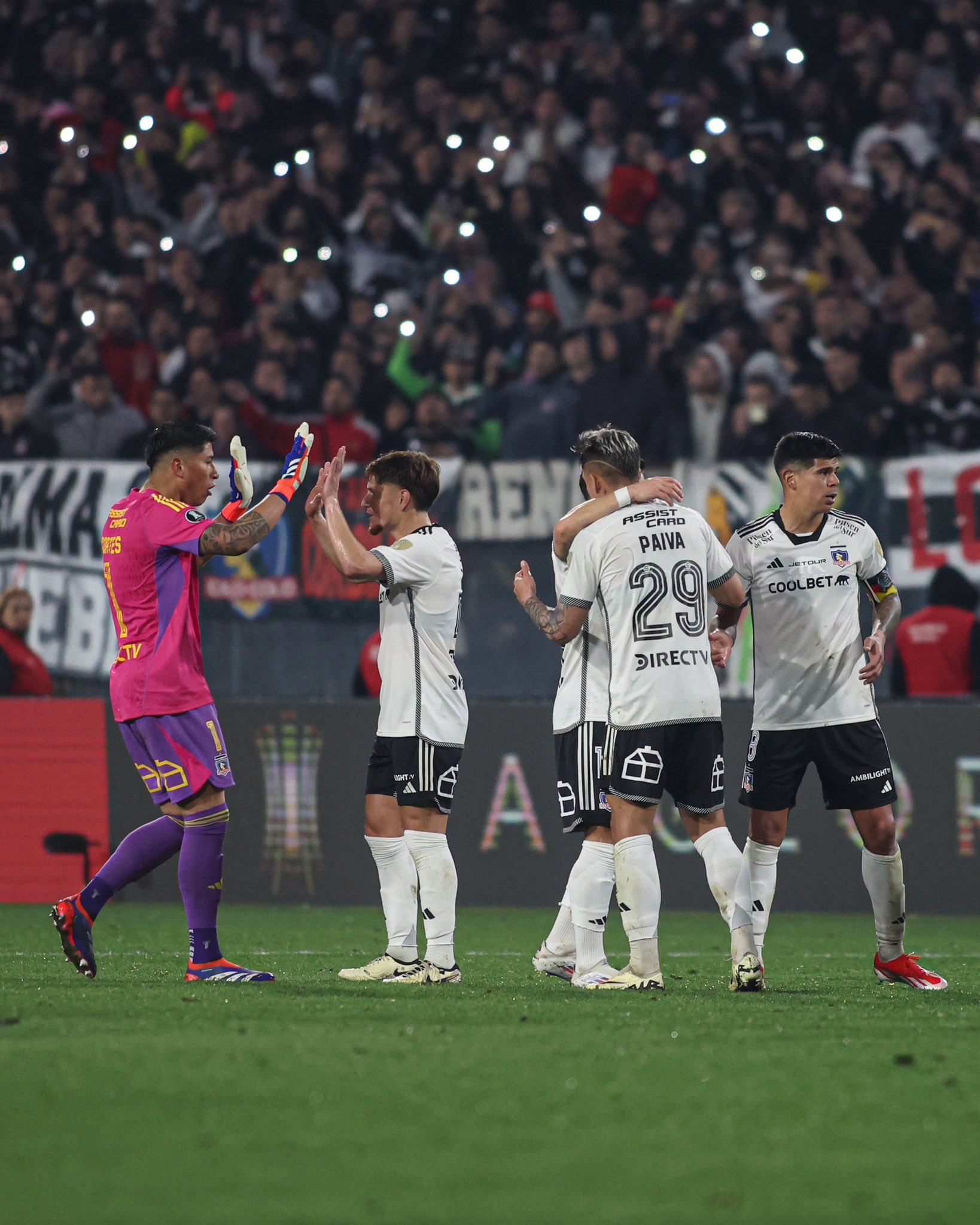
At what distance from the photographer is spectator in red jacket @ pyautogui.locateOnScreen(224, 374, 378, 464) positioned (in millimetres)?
12734

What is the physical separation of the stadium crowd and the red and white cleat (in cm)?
519

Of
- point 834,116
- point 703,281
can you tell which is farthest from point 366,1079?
point 834,116

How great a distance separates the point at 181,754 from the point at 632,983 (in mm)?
1942

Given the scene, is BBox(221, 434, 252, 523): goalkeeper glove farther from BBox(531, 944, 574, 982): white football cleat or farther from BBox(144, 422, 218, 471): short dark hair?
BBox(531, 944, 574, 982): white football cleat

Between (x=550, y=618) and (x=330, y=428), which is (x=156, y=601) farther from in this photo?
(x=330, y=428)

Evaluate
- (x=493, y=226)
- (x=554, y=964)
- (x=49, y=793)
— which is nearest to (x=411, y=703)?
(x=554, y=964)

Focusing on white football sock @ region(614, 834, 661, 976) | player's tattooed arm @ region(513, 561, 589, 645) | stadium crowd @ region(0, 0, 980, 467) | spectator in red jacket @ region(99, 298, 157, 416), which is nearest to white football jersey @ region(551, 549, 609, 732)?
player's tattooed arm @ region(513, 561, 589, 645)

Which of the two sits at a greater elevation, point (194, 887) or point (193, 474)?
point (193, 474)

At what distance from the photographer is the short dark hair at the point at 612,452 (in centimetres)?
690

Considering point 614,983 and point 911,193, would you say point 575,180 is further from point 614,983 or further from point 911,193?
point 614,983

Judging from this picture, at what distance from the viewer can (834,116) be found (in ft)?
53.6

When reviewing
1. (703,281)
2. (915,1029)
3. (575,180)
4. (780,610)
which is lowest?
(915,1029)

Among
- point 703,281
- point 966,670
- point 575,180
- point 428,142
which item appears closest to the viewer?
point 966,670

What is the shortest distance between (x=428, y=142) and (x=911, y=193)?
4768 mm
